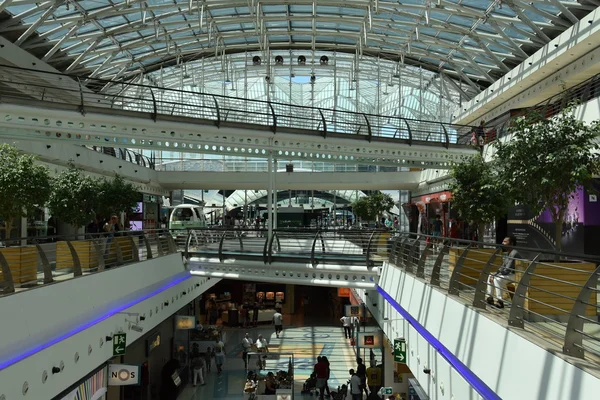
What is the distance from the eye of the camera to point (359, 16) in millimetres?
33156

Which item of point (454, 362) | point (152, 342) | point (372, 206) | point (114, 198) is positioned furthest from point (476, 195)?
point (372, 206)

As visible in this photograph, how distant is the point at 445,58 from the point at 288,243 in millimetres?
22365

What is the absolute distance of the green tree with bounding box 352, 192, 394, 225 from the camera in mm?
35000

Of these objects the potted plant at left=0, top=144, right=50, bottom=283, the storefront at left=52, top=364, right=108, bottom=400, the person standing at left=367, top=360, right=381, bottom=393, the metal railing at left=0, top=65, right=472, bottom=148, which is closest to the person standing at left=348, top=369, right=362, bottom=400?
the person standing at left=367, top=360, right=381, bottom=393

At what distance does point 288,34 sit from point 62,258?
96.0ft

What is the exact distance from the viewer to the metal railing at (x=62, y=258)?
944cm

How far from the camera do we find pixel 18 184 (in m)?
11.3

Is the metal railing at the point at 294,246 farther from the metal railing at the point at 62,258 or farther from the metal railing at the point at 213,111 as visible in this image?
the metal railing at the point at 213,111

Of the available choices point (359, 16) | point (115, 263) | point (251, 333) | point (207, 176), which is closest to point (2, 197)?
point (115, 263)

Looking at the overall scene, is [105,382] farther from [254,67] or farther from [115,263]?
[254,67]

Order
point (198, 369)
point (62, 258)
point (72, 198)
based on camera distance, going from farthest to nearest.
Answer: point (198, 369) → point (72, 198) → point (62, 258)

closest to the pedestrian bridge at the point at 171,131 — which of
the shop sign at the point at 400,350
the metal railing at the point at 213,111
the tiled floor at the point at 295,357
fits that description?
the metal railing at the point at 213,111

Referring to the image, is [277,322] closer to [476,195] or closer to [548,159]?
[476,195]

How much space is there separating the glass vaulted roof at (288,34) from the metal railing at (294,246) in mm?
11777
